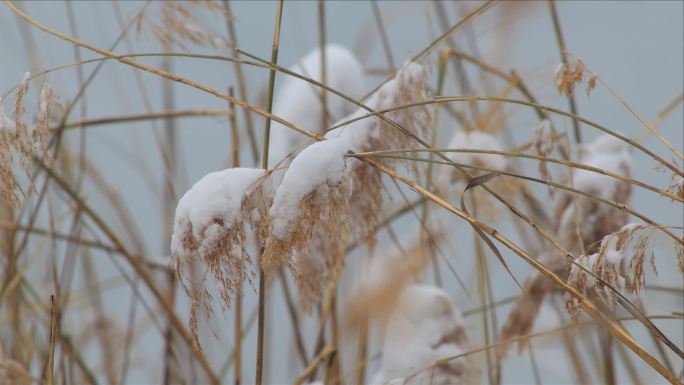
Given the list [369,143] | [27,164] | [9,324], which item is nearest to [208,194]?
[27,164]

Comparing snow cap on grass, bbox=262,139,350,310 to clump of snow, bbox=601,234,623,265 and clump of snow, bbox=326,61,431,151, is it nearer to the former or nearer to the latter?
clump of snow, bbox=601,234,623,265

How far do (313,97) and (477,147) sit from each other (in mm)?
345

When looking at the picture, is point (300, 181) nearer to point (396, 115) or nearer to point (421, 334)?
point (396, 115)

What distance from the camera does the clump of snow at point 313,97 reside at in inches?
58.2

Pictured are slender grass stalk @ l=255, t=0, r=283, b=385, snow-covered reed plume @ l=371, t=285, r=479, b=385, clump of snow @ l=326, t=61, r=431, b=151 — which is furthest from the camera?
snow-covered reed plume @ l=371, t=285, r=479, b=385

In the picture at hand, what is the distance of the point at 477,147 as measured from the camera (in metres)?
1.40

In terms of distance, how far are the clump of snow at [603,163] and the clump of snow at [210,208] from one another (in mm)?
885

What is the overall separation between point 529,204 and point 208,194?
0.96m

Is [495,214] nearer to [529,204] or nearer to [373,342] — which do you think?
[529,204]

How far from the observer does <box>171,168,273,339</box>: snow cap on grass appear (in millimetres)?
668

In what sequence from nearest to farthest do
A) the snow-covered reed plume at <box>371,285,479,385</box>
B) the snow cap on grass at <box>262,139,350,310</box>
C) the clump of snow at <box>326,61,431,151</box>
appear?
the snow cap on grass at <box>262,139,350,310</box>
the clump of snow at <box>326,61,431,151</box>
the snow-covered reed plume at <box>371,285,479,385</box>

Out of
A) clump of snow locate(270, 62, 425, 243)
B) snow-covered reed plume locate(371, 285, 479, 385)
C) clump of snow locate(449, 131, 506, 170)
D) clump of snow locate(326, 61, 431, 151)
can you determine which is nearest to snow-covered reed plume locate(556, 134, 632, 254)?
clump of snow locate(449, 131, 506, 170)

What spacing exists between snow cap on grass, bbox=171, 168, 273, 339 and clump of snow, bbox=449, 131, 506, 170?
74 centimetres

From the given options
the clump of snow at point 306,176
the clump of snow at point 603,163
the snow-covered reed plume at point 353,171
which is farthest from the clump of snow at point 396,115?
the clump of snow at point 603,163
